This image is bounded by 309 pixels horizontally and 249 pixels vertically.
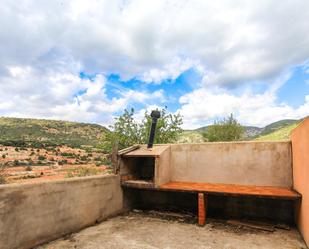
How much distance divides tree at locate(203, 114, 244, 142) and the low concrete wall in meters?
19.3

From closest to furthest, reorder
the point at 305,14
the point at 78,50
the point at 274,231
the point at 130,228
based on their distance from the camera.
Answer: the point at 274,231 → the point at 130,228 → the point at 305,14 → the point at 78,50

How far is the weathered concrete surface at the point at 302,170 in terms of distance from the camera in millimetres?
3803

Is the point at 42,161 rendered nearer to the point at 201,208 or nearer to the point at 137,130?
the point at 137,130

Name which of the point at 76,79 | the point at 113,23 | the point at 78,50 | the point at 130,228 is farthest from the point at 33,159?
the point at 130,228

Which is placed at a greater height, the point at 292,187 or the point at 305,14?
the point at 305,14

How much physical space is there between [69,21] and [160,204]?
21.1ft

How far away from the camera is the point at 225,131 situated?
78.7 feet

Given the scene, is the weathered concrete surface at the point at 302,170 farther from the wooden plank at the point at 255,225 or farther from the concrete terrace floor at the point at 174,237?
the wooden plank at the point at 255,225

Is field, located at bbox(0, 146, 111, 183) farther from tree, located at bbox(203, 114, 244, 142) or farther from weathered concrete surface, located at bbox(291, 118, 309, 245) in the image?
weathered concrete surface, located at bbox(291, 118, 309, 245)

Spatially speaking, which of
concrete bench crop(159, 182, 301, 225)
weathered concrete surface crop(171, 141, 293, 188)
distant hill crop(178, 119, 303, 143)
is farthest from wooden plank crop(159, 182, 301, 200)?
distant hill crop(178, 119, 303, 143)

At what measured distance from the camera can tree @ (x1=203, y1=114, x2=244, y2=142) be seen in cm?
2348

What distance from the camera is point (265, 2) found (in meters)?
6.08

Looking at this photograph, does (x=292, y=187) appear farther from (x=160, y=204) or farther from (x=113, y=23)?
(x=113, y=23)

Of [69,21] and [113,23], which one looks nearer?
[69,21]
